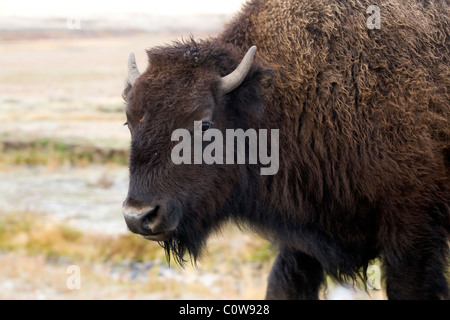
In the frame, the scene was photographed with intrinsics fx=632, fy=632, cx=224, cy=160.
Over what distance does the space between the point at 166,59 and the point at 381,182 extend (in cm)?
186

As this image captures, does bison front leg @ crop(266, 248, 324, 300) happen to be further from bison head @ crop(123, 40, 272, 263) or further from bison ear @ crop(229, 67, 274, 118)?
bison ear @ crop(229, 67, 274, 118)

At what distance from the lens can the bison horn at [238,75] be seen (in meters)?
4.53

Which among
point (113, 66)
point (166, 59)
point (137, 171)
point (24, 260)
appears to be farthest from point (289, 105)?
point (113, 66)

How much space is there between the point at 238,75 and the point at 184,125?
0.56 meters

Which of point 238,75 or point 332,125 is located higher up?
point 238,75

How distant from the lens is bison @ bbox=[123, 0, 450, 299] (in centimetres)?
468

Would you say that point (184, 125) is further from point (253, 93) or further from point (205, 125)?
point (253, 93)

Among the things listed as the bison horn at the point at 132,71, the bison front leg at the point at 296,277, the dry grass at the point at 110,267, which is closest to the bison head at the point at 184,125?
the bison horn at the point at 132,71

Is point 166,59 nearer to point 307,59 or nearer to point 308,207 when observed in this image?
point 307,59

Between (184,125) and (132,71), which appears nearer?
(184,125)

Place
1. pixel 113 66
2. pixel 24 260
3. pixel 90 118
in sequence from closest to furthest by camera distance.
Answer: pixel 24 260
pixel 90 118
pixel 113 66

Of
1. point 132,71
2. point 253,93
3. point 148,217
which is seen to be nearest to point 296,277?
point 253,93

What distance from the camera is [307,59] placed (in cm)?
486

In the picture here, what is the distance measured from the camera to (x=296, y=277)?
5941 millimetres
